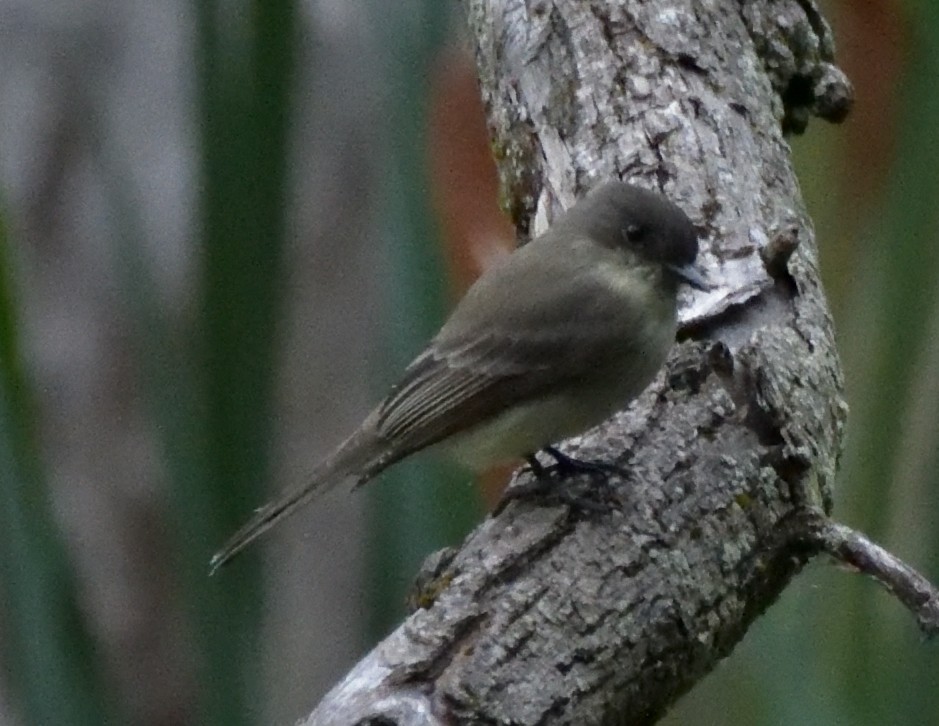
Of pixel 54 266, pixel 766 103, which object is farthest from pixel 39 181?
pixel 766 103

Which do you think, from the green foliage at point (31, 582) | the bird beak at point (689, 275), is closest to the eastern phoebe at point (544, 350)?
the bird beak at point (689, 275)

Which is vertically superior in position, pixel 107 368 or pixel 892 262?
pixel 892 262

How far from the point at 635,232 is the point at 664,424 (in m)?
0.25

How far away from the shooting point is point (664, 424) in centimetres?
138

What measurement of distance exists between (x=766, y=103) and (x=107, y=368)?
181cm

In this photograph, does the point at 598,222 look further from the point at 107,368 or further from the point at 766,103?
the point at 107,368

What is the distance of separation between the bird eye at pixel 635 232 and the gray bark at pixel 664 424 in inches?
3.0

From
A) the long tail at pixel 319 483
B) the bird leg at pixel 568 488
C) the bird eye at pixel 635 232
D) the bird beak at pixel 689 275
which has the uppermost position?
the bird eye at pixel 635 232

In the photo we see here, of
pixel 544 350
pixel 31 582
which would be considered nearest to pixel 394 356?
pixel 544 350

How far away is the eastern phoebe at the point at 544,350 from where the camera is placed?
1462mm

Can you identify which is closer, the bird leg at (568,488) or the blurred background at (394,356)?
the bird leg at (568,488)

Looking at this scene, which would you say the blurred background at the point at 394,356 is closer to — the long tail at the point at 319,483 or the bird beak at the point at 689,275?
the long tail at the point at 319,483

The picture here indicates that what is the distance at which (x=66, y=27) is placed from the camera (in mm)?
3104

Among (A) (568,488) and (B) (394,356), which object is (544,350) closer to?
(B) (394,356)
